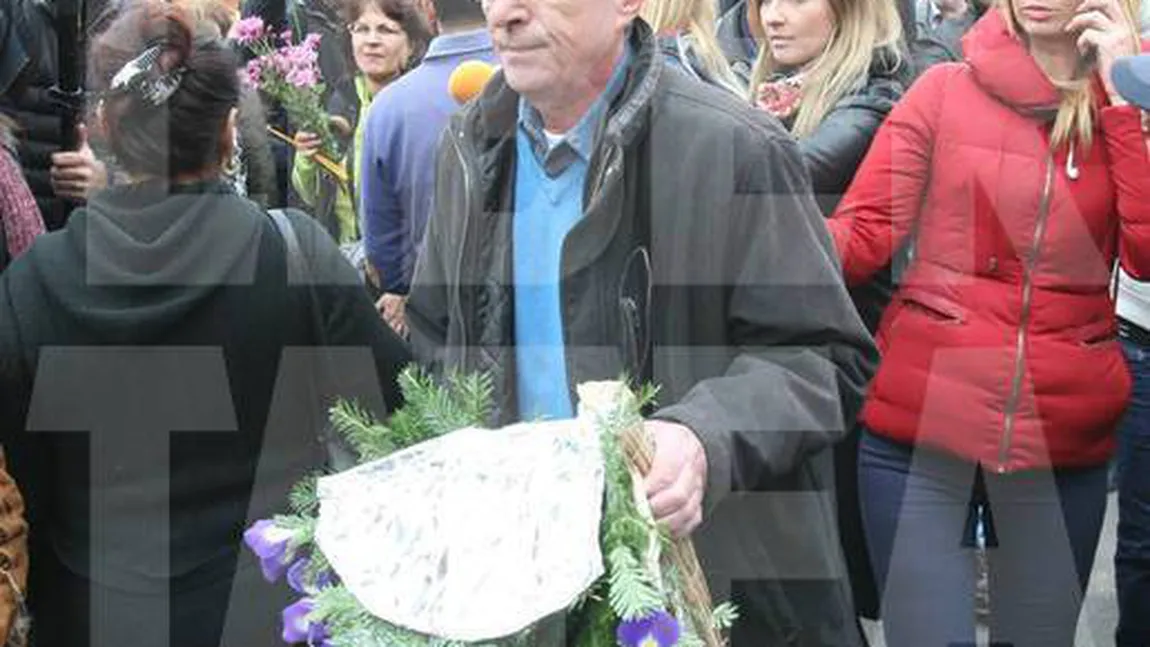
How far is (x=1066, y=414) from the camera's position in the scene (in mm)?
3613

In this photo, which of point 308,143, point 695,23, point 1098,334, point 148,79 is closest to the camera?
point 148,79

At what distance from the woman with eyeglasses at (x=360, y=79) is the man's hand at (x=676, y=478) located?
352 centimetres

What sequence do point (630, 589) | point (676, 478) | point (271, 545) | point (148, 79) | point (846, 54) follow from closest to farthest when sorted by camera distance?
point (630, 589), point (676, 478), point (271, 545), point (148, 79), point (846, 54)

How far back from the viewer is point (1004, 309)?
3.59 m

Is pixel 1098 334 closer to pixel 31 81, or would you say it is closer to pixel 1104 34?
pixel 1104 34

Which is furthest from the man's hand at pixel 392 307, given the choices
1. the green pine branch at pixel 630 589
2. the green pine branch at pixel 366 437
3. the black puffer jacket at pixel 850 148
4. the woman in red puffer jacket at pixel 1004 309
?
the green pine branch at pixel 630 589

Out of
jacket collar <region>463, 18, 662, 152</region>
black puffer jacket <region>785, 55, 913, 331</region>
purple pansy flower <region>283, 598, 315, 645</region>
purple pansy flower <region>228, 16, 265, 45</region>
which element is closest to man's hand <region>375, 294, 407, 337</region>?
black puffer jacket <region>785, 55, 913, 331</region>

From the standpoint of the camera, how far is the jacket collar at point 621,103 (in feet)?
8.25

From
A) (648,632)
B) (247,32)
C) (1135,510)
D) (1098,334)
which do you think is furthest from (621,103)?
(247,32)

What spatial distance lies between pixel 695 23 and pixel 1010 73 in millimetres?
1179

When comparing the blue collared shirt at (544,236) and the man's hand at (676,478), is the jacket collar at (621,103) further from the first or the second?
the man's hand at (676,478)

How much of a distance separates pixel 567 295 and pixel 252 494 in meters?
0.78

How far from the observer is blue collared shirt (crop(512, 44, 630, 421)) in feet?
8.62

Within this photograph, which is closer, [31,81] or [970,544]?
[970,544]
